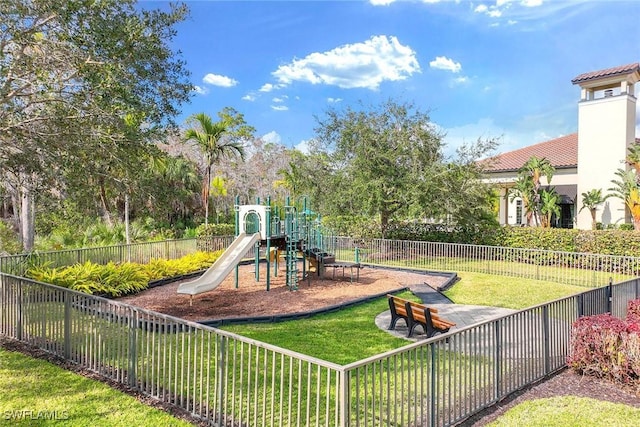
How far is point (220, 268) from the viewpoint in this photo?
11.7 m

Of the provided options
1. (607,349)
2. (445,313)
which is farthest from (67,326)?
(607,349)

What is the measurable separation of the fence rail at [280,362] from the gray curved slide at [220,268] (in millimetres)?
3767

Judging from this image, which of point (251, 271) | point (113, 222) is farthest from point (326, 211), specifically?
point (113, 222)

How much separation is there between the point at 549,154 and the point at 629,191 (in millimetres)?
9310

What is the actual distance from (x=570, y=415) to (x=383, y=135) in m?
15.8

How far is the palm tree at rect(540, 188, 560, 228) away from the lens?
79.2ft

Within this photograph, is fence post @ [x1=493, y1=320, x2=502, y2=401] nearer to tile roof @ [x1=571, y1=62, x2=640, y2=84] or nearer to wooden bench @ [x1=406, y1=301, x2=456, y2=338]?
A: wooden bench @ [x1=406, y1=301, x2=456, y2=338]

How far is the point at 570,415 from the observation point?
5004mm

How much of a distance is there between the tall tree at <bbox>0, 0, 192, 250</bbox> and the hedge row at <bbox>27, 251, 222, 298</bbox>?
3771 mm

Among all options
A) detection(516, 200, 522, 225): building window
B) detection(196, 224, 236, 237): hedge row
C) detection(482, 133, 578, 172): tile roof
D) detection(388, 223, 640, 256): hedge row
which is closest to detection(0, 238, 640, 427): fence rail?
detection(388, 223, 640, 256): hedge row

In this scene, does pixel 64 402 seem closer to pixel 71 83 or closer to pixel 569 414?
pixel 71 83

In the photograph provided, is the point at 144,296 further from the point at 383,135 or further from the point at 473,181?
the point at 473,181

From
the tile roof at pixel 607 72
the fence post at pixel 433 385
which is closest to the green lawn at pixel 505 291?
the fence post at pixel 433 385

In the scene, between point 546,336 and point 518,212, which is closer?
point 546,336
